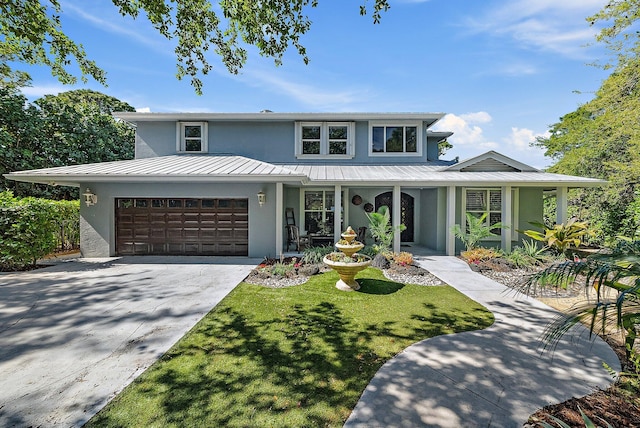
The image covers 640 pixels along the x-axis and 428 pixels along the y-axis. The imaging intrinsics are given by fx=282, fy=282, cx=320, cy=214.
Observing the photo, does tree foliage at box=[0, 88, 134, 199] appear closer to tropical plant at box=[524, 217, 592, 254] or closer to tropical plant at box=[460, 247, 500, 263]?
tropical plant at box=[460, 247, 500, 263]

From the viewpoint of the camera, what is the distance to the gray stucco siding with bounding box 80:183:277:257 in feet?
32.5

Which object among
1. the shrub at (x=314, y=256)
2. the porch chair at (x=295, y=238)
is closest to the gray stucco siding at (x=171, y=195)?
the porch chair at (x=295, y=238)

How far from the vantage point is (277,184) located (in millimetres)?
9570

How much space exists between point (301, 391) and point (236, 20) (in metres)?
7.20

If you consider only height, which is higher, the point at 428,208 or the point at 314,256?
the point at 428,208

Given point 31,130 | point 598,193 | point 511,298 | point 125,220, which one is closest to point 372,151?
point 511,298

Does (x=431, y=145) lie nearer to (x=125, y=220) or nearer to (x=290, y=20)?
(x=290, y=20)

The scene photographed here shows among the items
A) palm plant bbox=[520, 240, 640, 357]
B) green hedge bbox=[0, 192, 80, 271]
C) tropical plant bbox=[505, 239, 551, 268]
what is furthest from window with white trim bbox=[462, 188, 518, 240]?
green hedge bbox=[0, 192, 80, 271]

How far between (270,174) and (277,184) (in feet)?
3.33

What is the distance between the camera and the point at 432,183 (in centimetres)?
984

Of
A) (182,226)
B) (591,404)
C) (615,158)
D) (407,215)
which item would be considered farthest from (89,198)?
(615,158)

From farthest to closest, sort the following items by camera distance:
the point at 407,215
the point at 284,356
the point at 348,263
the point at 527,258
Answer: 1. the point at 407,215
2. the point at 527,258
3. the point at 348,263
4. the point at 284,356

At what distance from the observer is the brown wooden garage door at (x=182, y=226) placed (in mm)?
10422

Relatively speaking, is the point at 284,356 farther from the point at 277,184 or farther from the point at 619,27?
the point at 619,27
